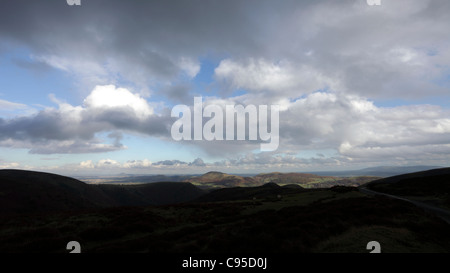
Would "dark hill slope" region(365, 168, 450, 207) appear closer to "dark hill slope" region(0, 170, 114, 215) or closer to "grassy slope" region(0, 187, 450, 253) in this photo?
"grassy slope" region(0, 187, 450, 253)

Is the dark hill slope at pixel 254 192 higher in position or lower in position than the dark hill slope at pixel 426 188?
lower

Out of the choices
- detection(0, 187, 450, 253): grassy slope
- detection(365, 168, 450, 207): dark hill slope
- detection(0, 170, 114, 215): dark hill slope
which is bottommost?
detection(0, 170, 114, 215): dark hill slope

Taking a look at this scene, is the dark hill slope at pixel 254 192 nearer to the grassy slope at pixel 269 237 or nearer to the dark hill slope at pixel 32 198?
the grassy slope at pixel 269 237

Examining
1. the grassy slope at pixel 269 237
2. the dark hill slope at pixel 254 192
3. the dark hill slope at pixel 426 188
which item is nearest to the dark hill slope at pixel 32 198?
the dark hill slope at pixel 254 192

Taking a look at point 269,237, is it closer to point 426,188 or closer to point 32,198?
point 426,188

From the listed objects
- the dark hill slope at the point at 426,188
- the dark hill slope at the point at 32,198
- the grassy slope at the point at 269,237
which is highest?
the grassy slope at the point at 269,237

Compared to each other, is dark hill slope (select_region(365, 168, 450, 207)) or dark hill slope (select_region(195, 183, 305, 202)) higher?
dark hill slope (select_region(365, 168, 450, 207))

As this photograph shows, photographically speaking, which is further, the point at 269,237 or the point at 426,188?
the point at 426,188

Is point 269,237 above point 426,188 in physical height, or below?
above

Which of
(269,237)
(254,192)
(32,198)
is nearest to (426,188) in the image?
(269,237)

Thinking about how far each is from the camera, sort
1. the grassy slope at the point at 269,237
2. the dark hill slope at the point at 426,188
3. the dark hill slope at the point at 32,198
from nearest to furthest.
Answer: the grassy slope at the point at 269,237
the dark hill slope at the point at 426,188
the dark hill slope at the point at 32,198

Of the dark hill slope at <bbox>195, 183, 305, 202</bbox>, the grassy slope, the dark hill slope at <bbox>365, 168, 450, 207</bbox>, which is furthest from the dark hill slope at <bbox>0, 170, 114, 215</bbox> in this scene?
the dark hill slope at <bbox>365, 168, 450, 207</bbox>
